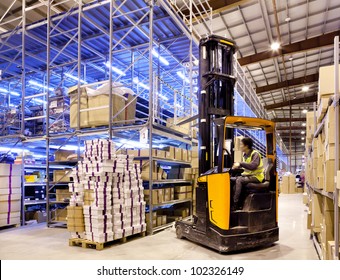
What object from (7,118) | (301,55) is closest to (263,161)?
(7,118)

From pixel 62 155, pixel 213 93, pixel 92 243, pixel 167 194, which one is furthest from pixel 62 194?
pixel 213 93

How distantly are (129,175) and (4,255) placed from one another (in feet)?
8.81

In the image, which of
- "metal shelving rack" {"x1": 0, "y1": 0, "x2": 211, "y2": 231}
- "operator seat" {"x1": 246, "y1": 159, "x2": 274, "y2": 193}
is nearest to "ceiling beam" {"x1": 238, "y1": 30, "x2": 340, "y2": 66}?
"metal shelving rack" {"x1": 0, "y1": 0, "x2": 211, "y2": 231}

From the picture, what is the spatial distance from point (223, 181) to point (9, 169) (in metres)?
5.95

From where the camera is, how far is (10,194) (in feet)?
27.1

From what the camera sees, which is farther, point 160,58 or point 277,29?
point 277,29

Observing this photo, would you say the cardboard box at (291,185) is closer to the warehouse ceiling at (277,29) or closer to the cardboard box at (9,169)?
the warehouse ceiling at (277,29)

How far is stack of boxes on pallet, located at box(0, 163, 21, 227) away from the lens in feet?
26.5

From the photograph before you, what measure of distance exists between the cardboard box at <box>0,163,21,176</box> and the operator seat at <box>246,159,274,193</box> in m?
6.20

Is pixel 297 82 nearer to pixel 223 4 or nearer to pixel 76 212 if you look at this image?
pixel 223 4

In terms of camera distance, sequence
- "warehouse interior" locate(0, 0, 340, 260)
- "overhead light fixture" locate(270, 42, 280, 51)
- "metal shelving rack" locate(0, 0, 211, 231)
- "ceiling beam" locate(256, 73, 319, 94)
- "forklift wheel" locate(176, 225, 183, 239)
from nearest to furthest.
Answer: "warehouse interior" locate(0, 0, 340, 260) < "forklift wheel" locate(176, 225, 183, 239) < "metal shelving rack" locate(0, 0, 211, 231) < "overhead light fixture" locate(270, 42, 280, 51) < "ceiling beam" locate(256, 73, 319, 94)

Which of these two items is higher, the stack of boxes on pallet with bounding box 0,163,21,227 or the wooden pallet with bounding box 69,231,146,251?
the stack of boxes on pallet with bounding box 0,163,21,227

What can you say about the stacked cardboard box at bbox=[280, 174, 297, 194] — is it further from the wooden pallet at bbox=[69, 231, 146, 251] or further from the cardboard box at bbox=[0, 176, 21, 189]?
the cardboard box at bbox=[0, 176, 21, 189]

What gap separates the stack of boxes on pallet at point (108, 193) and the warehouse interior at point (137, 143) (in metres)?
0.03
